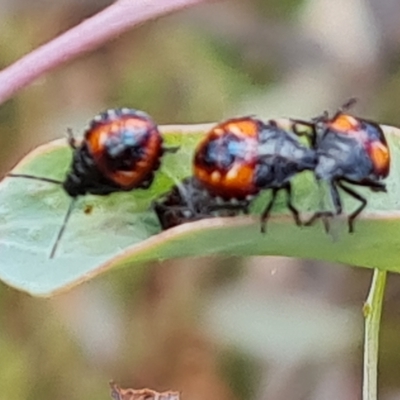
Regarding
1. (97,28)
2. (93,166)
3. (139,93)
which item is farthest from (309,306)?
(97,28)

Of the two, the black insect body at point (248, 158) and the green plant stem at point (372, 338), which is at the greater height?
the black insect body at point (248, 158)

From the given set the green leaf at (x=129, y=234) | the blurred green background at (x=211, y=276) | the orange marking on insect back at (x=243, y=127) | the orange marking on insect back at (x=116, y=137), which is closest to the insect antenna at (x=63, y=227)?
the green leaf at (x=129, y=234)

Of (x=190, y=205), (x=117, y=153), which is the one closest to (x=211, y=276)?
(x=117, y=153)

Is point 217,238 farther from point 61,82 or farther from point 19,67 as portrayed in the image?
point 61,82

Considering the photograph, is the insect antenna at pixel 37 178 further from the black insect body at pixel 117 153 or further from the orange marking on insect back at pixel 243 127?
the orange marking on insect back at pixel 243 127

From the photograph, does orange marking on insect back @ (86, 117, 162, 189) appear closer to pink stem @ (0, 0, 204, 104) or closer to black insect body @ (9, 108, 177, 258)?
black insect body @ (9, 108, 177, 258)
